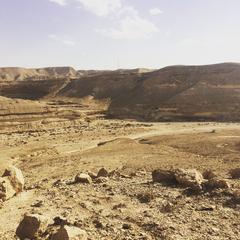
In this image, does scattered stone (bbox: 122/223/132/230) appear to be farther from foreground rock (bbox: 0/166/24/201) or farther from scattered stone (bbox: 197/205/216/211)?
foreground rock (bbox: 0/166/24/201)

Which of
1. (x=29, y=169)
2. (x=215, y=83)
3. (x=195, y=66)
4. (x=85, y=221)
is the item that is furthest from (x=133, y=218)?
(x=195, y=66)

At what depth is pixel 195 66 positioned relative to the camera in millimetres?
67500

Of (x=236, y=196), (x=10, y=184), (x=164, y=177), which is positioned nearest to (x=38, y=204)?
(x=10, y=184)

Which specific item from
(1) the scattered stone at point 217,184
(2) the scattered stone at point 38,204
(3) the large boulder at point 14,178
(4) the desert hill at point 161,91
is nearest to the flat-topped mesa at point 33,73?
(4) the desert hill at point 161,91

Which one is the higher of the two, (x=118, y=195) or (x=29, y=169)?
(x=118, y=195)

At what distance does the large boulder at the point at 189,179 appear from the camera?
43.6ft

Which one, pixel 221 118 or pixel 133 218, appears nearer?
pixel 133 218

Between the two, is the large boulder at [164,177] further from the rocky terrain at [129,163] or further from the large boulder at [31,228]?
the large boulder at [31,228]

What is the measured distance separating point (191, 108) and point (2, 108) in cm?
2052

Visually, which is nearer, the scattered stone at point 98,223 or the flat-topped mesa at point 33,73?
the scattered stone at point 98,223

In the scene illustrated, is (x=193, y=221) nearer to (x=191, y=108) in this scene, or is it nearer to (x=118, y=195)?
(x=118, y=195)

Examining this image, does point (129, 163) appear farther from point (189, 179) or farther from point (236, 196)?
point (236, 196)

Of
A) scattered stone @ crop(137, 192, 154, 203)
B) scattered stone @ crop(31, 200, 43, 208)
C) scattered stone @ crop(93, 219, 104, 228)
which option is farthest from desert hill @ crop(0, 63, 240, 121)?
scattered stone @ crop(93, 219, 104, 228)

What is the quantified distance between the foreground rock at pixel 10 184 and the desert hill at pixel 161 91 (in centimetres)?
3736
